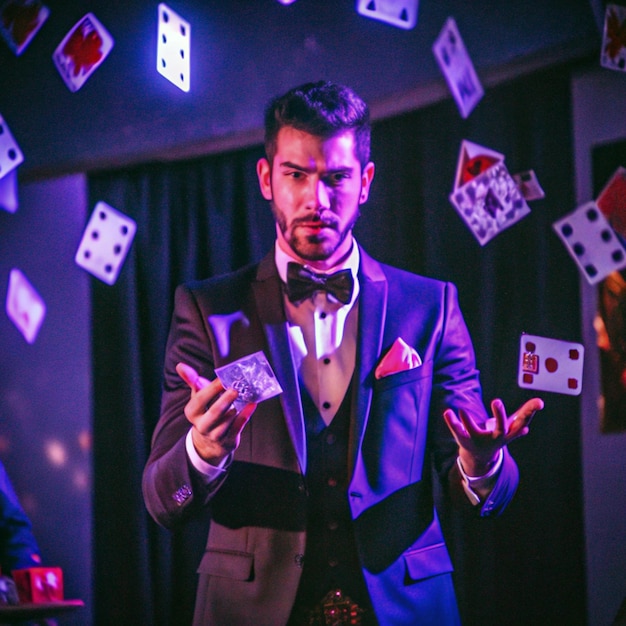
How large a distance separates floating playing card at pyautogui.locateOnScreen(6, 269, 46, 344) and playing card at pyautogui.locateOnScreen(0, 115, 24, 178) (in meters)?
0.39

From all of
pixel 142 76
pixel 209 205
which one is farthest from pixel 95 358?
pixel 142 76

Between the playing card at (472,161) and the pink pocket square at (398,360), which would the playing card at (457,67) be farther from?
the pink pocket square at (398,360)

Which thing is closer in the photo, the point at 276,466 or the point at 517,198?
the point at 276,466

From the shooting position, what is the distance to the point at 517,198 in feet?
8.71

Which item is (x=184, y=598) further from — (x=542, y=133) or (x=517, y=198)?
(x=542, y=133)

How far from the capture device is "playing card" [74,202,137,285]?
9.00 ft

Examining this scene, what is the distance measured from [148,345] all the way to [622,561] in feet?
5.81

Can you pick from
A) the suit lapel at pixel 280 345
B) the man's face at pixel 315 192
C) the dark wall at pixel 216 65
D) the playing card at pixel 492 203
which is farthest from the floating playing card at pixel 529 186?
the suit lapel at pixel 280 345

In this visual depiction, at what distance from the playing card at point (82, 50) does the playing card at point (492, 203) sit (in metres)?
1.39

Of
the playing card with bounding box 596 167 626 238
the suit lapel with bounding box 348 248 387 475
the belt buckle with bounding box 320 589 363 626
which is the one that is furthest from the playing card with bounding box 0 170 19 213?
the playing card with bounding box 596 167 626 238

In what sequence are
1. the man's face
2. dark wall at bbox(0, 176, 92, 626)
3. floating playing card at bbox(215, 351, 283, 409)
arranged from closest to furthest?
floating playing card at bbox(215, 351, 283, 409), the man's face, dark wall at bbox(0, 176, 92, 626)

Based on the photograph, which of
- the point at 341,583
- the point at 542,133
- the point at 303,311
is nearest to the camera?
the point at 341,583

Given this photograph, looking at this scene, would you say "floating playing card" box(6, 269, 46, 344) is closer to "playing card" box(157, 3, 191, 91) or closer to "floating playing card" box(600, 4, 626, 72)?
"playing card" box(157, 3, 191, 91)

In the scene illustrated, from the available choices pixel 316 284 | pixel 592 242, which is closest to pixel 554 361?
pixel 592 242
